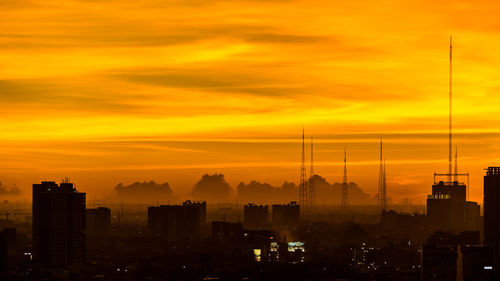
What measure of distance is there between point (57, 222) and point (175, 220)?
54.9 m

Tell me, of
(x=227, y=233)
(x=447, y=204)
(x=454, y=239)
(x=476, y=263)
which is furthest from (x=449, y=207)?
(x=476, y=263)

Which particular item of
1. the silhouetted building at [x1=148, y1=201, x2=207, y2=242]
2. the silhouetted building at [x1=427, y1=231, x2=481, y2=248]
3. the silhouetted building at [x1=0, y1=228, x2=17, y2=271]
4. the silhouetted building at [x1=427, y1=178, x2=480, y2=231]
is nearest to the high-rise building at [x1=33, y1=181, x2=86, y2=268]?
the silhouetted building at [x1=0, y1=228, x2=17, y2=271]

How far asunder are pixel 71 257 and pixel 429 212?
70.4 m

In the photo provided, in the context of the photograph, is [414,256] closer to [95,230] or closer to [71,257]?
[71,257]

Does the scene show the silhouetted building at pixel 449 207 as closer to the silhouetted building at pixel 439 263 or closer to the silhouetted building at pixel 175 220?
the silhouetted building at pixel 175 220

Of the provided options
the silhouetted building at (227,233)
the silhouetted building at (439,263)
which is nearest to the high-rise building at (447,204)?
the silhouetted building at (227,233)

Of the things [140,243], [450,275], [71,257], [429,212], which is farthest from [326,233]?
[450,275]

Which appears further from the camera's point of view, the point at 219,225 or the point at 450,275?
the point at 219,225

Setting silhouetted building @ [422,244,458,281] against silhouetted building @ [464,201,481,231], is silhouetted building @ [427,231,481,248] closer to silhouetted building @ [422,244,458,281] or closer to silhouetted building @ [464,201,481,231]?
silhouetted building @ [422,244,458,281]

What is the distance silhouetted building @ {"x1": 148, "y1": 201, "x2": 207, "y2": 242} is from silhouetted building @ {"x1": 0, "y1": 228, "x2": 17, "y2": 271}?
160 feet

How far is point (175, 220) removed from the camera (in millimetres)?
189375

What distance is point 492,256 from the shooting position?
388ft

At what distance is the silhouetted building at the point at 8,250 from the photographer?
124062 millimetres

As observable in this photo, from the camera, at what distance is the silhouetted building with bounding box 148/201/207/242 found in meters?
187
